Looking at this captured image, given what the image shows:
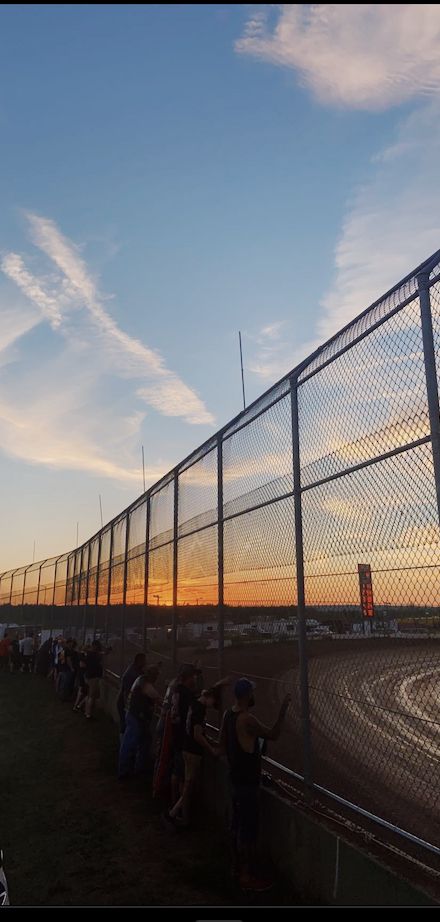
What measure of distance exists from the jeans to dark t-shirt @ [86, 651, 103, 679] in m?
4.78

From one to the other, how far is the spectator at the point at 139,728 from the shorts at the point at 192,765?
5.81ft

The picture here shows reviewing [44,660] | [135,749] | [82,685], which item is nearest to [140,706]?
[135,749]

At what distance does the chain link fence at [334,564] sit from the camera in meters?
3.46

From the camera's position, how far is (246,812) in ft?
15.7

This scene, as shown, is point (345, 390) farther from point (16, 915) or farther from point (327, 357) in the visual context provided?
point (16, 915)

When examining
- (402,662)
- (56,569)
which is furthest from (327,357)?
(56,569)

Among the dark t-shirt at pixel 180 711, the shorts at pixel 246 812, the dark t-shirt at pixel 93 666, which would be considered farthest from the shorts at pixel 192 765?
the dark t-shirt at pixel 93 666

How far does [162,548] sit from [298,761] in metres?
4.34

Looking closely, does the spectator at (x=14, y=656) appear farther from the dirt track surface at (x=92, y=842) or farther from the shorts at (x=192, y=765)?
the shorts at (x=192, y=765)

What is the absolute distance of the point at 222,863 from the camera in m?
5.07

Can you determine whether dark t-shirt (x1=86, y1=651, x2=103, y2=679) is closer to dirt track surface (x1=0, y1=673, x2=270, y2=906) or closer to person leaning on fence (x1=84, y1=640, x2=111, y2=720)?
person leaning on fence (x1=84, y1=640, x2=111, y2=720)

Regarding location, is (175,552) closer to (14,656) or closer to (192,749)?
(192,749)

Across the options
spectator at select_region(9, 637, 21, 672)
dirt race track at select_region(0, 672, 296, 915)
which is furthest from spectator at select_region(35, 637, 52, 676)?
dirt race track at select_region(0, 672, 296, 915)

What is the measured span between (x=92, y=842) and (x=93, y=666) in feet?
23.6
